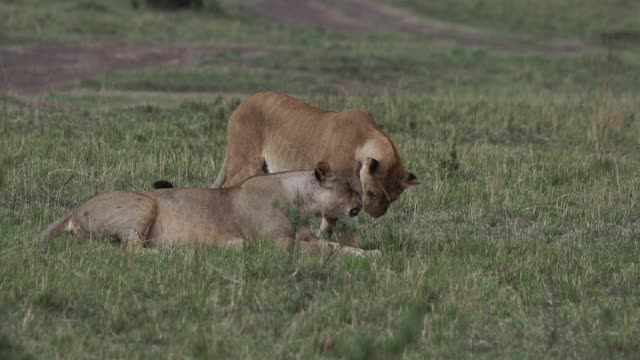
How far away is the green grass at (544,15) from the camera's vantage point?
3017 centimetres

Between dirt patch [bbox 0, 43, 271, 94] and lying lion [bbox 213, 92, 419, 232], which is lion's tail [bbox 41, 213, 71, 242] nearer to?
lying lion [bbox 213, 92, 419, 232]

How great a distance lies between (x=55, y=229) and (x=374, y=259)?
5.92 feet

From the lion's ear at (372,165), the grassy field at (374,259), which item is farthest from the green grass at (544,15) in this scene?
the lion's ear at (372,165)

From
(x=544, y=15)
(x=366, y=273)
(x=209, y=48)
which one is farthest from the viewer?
(x=544, y=15)

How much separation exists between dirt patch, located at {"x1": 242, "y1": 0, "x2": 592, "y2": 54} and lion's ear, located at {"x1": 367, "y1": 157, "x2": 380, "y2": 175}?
1799 centimetres

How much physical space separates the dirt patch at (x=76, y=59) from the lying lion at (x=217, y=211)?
399 inches

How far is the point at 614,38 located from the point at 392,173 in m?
20.5

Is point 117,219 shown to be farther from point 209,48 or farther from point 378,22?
point 378,22

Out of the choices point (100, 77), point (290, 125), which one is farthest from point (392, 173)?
point (100, 77)

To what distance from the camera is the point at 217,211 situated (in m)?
7.92

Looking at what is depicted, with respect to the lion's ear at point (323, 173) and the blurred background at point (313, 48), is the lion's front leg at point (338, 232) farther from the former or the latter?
the blurred background at point (313, 48)

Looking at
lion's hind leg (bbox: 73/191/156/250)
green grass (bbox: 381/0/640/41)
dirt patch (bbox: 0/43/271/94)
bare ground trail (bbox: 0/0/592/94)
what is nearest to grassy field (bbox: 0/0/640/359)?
lion's hind leg (bbox: 73/191/156/250)

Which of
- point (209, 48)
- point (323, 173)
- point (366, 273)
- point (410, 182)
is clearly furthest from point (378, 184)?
point (209, 48)

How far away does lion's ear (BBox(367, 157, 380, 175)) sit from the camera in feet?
27.1
